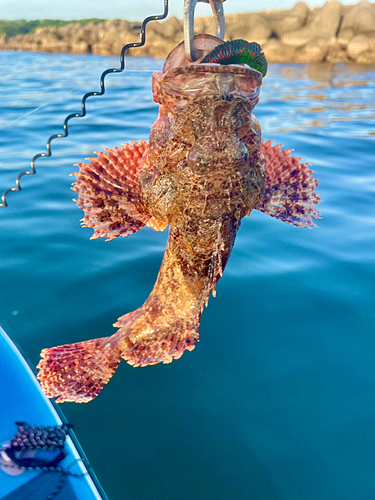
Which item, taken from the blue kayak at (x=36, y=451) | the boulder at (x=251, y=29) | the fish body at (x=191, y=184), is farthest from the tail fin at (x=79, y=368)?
the boulder at (x=251, y=29)

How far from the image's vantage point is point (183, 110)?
219 centimetres

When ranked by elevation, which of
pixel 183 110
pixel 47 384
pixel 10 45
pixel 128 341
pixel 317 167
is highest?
pixel 10 45

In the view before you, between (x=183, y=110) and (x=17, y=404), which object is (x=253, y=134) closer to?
(x=183, y=110)

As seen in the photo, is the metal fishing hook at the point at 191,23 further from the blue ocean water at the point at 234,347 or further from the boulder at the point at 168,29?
the boulder at the point at 168,29

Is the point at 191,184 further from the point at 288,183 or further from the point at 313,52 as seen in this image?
the point at 313,52

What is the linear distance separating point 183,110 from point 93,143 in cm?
867

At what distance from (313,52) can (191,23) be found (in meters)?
39.1

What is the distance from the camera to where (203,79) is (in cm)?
204

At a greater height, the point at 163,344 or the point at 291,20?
the point at 291,20

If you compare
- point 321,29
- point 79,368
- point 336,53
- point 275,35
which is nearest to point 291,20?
point 275,35

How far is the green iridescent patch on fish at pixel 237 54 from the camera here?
186 cm

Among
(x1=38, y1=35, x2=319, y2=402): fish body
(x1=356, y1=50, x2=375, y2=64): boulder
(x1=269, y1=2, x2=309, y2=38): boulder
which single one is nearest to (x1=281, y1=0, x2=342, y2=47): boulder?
(x1=269, y1=2, x2=309, y2=38): boulder

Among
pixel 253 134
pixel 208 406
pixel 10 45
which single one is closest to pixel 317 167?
pixel 208 406

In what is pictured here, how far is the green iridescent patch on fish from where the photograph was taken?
1.86 m
